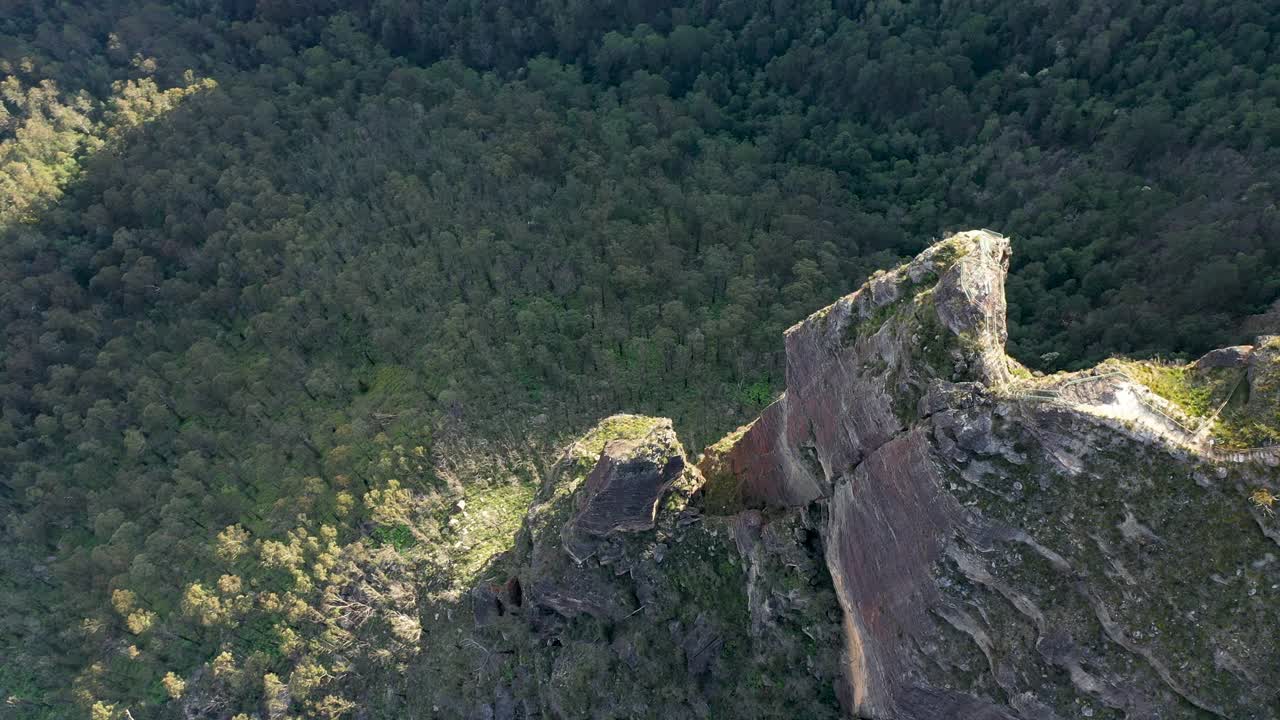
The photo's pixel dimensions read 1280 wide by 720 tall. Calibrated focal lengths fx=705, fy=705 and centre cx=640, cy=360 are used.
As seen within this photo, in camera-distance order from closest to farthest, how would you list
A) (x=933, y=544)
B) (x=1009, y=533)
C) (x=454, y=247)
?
(x=1009, y=533)
(x=933, y=544)
(x=454, y=247)

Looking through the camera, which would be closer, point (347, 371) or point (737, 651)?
point (737, 651)

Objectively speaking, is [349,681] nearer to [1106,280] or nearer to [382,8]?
[1106,280]

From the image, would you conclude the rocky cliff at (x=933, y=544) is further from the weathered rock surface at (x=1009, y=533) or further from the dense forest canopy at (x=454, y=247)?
the dense forest canopy at (x=454, y=247)

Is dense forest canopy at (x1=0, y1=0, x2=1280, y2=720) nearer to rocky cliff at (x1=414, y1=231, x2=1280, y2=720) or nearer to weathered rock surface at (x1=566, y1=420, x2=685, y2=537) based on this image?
weathered rock surface at (x1=566, y1=420, x2=685, y2=537)

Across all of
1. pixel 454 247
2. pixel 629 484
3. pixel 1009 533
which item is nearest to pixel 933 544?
pixel 1009 533

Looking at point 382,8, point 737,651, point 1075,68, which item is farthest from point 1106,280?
point 382,8

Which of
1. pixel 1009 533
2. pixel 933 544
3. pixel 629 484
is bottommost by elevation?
pixel 629 484

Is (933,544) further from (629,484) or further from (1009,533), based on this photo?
(629,484)
